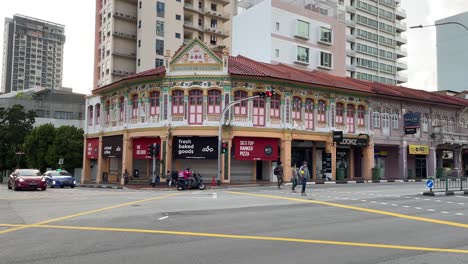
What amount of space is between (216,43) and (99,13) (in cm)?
1905

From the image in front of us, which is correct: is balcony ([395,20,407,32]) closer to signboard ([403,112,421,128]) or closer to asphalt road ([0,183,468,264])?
signboard ([403,112,421,128])

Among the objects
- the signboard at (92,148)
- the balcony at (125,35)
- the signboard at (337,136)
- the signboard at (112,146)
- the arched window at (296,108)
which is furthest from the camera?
the balcony at (125,35)

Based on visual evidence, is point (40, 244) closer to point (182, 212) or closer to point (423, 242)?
point (182, 212)

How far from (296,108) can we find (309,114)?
1.50 metres

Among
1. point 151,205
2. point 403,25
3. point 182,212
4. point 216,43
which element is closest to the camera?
point 182,212

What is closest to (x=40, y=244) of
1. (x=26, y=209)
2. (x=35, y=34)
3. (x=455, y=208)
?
(x=26, y=209)

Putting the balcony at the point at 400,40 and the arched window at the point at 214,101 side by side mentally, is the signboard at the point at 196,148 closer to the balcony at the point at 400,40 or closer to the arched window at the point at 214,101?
the arched window at the point at 214,101

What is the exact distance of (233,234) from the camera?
32.4 ft

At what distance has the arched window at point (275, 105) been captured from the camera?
3592 cm

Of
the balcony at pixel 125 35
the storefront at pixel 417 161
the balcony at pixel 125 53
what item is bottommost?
the storefront at pixel 417 161

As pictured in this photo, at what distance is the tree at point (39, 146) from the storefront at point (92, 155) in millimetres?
10080

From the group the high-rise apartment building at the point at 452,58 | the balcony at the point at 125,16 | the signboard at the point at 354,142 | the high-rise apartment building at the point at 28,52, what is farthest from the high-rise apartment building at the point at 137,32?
the high-rise apartment building at the point at 28,52

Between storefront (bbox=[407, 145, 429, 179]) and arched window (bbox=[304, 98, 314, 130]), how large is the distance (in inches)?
496

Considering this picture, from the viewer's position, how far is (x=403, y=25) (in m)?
93.6
